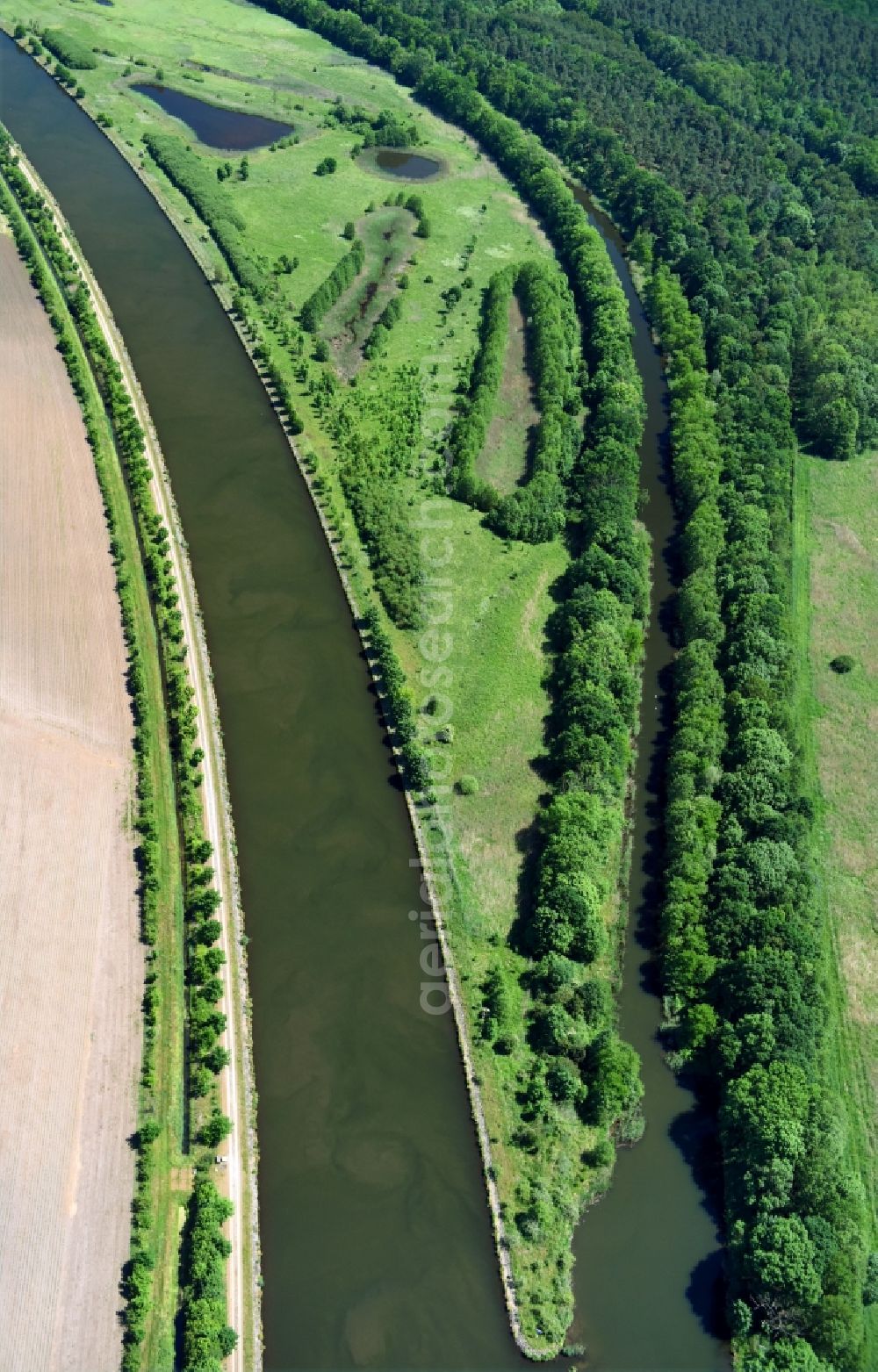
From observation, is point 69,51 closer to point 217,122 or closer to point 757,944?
point 217,122

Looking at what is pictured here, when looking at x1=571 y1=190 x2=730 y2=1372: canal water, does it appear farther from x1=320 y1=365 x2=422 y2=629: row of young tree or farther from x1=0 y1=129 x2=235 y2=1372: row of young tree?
x1=320 y1=365 x2=422 y2=629: row of young tree

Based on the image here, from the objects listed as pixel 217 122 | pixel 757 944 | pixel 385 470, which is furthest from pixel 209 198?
pixel 757 944

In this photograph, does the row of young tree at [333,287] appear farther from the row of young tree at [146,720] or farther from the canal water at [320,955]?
the row of young tree at [146,720]

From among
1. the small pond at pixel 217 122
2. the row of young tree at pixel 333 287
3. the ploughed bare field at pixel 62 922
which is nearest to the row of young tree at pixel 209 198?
the small pond at pixel 217 122

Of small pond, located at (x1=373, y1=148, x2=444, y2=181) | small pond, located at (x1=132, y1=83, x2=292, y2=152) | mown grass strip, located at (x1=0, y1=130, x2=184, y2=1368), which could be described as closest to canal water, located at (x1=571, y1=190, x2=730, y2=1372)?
mown grass strip, located at (x1=0, y1=130, x2=184, y2=1368)

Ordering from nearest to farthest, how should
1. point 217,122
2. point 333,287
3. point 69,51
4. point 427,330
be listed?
point 427,330, point 333,287, point 217,122, point 69,51
